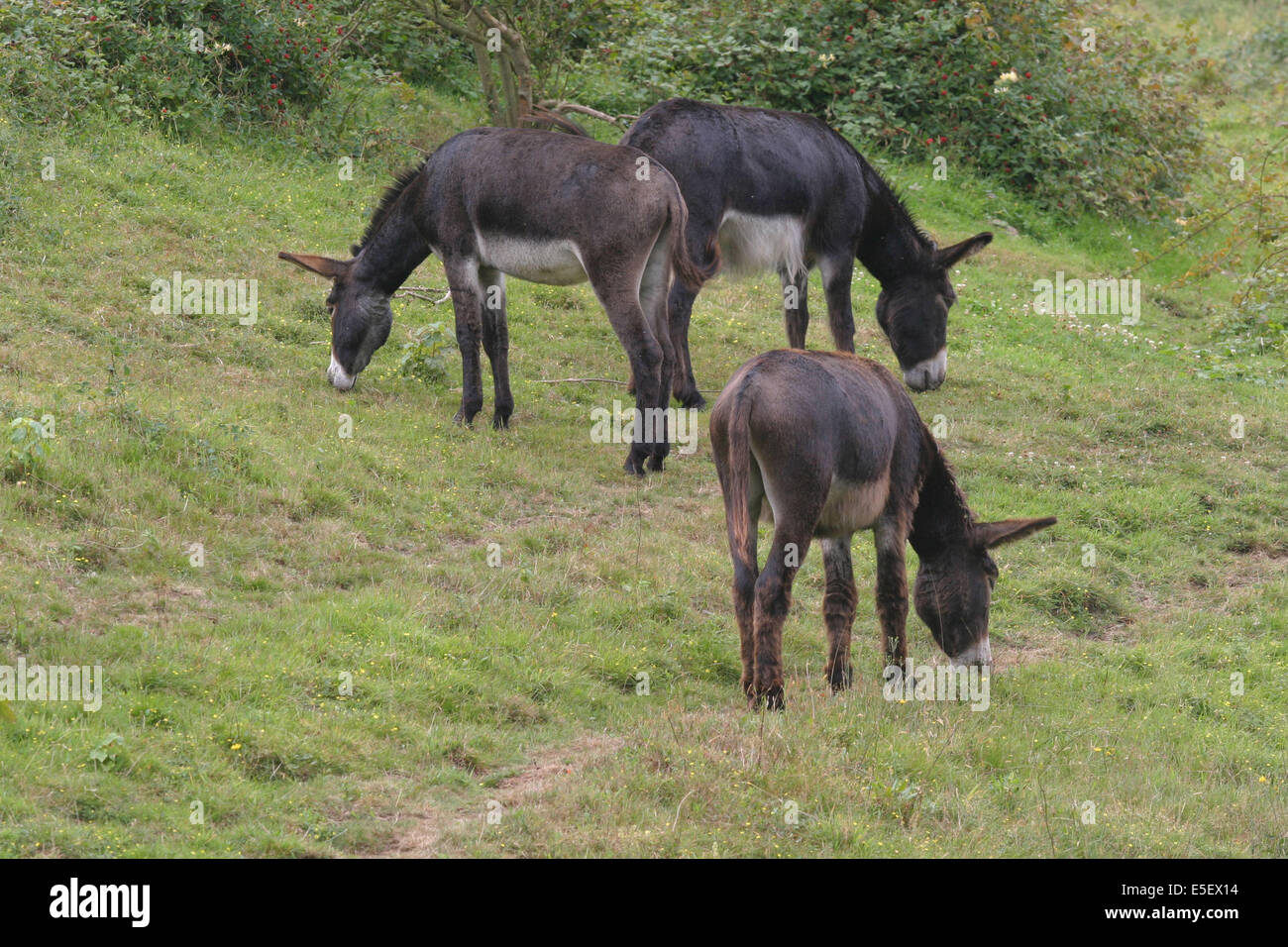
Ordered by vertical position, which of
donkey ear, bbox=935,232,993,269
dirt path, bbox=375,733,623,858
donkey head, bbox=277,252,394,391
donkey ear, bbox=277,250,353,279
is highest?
donkey ear, bbox=935,232,993,269

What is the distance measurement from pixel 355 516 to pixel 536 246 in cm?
249

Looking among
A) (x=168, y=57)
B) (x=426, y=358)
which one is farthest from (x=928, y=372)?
(x=168, y=57)

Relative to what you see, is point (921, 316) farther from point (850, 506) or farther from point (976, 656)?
point (850, 506)

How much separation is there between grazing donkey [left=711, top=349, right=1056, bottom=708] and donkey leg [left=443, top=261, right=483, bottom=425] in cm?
365

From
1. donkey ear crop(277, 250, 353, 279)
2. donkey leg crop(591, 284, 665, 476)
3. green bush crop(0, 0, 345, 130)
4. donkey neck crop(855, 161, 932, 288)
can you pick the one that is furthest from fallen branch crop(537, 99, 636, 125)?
donkey leg crop(591, 284, 665, 476)

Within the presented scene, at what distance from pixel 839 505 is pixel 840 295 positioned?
495 cm

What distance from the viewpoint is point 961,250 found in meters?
11.4

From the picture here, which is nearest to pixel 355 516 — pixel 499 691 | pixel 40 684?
pixel 499 691

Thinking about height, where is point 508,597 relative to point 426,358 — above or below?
below

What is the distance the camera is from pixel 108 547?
23.3 feet

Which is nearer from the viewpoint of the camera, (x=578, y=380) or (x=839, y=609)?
(x=839, y=609)

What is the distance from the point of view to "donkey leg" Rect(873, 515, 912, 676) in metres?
7.04

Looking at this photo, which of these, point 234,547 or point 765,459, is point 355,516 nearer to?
point 234,547

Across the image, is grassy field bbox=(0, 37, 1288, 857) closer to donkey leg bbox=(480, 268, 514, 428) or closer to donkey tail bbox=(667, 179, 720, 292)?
donkey leg bbox=(480, 268, 514, 428)
